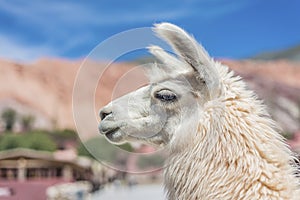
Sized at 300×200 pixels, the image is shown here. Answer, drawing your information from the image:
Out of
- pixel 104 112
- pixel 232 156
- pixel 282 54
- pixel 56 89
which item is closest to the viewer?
pixel 232 156

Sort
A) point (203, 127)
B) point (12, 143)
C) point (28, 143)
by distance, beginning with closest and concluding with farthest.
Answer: point (203, 127) → point (28, 143) → point (12, 143)

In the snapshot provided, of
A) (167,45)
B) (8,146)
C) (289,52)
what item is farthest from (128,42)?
(289,52)

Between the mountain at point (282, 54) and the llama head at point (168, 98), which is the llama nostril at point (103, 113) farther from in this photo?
the mountain at point (282, 54)

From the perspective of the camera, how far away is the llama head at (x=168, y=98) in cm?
264

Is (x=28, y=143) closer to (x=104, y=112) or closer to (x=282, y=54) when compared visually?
(x=104, y=112)

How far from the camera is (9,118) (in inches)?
2012

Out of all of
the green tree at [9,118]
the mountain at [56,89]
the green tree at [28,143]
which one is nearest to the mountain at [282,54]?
the mountain at [56,89]

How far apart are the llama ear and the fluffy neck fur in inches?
3.8

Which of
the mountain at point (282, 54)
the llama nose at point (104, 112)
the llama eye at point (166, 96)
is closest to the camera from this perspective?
the llama eye at point (166, 96)

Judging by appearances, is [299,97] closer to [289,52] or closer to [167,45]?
[289,52]

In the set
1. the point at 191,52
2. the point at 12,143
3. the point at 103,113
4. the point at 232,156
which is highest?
the point at 12,143

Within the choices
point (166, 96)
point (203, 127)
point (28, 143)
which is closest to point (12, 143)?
point (28, 143)

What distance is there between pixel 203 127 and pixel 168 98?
0.25 metres

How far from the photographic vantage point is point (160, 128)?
9.59 feet
